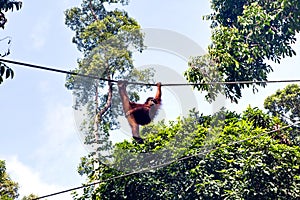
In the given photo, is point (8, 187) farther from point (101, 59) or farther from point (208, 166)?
point (208, 166)

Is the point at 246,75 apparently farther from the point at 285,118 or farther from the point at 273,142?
the point at 285,118

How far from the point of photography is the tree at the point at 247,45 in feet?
35.6

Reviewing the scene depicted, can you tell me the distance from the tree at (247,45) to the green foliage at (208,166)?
1.18 metres

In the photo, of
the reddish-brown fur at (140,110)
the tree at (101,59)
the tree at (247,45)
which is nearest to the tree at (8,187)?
the tree at (101,59)

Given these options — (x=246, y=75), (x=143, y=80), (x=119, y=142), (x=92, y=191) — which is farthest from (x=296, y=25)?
(x=92, y=191)

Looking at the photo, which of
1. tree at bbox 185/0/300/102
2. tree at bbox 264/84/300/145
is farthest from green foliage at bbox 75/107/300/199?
tree at bbox 264/84/300/145

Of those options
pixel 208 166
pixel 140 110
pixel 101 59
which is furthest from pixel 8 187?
pixel 140 110

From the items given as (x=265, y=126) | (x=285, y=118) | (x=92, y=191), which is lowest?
(x=92, y=191)

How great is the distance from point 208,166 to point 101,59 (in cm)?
549

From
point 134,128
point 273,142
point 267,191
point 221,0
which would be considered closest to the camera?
point 134,128

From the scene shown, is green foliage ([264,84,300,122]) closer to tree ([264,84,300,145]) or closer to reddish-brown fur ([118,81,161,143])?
tree ([264,84,300,145])

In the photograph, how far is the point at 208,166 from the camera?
30.4ft

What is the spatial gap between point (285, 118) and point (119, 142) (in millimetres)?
7591

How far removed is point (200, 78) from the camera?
1073 centimetres
